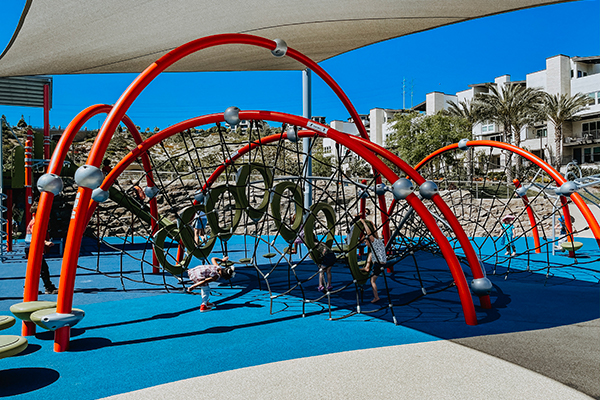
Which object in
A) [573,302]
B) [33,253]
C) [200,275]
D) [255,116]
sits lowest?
[573,302]

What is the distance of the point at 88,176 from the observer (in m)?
5.30

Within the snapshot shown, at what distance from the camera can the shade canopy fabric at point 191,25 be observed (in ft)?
20.9

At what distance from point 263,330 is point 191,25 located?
5262 mm

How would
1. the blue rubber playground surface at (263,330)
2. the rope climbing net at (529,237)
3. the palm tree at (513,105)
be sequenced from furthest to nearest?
the palm tree at (513,105), the rope climbing net at (529,237), the blue rubber playground surface at (263,330)

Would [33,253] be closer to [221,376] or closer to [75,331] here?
[75,331]

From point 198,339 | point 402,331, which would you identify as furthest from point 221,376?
point 402,331

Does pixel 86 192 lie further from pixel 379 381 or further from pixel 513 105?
pixel 513 105

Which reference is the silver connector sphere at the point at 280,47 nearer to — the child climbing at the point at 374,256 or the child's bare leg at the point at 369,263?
the child climbing at the point at 374,256

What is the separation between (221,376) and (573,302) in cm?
651

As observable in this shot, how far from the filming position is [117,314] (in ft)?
23.8

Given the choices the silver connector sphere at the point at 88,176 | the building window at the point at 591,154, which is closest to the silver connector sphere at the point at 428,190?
the silver connector sphere at the point at 88,176

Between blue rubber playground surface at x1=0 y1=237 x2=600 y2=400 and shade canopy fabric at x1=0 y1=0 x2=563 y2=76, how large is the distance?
4.78m

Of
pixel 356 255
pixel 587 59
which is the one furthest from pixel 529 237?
pixel 587 59

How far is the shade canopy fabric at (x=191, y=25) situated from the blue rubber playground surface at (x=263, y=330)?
4.78m
